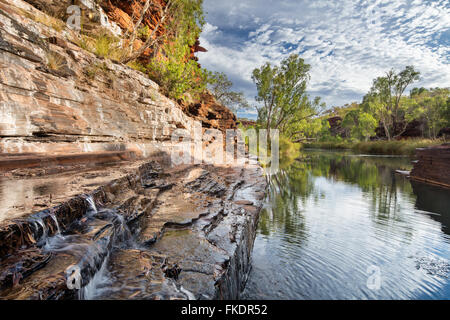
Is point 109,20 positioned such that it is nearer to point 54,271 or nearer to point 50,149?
point 50,149

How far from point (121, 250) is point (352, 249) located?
4.41 meters

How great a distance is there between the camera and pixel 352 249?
14.8 feet

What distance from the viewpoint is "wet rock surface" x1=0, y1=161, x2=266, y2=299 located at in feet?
5.24

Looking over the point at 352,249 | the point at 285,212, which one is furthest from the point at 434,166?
the point at 352,249

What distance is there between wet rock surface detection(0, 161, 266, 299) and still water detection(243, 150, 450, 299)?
0.82 metres

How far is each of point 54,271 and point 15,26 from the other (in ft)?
16.6

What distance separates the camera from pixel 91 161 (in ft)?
15.2

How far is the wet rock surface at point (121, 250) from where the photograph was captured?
5.24ft

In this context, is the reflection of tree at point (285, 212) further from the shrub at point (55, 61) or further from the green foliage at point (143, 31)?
the green foliage at point (143, 31)

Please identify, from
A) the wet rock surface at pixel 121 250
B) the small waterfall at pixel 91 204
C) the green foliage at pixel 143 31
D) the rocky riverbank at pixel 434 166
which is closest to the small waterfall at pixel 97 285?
the wet rock surface at pixel 121 250

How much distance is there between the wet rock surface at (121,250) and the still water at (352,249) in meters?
0.82

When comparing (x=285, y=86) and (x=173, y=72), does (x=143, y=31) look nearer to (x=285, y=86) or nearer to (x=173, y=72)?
(x=173, y=72)

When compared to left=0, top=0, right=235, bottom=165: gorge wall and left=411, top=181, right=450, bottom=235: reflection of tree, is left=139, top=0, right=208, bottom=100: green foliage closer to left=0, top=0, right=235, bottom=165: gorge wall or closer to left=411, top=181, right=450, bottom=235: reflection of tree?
left=0, top=0, right=235, bottom=165: gorge wall

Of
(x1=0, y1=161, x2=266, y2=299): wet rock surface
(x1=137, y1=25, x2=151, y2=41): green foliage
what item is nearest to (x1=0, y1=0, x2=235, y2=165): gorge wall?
(x1=0, y1=161, x2=266, y2=299): wet rock surface
